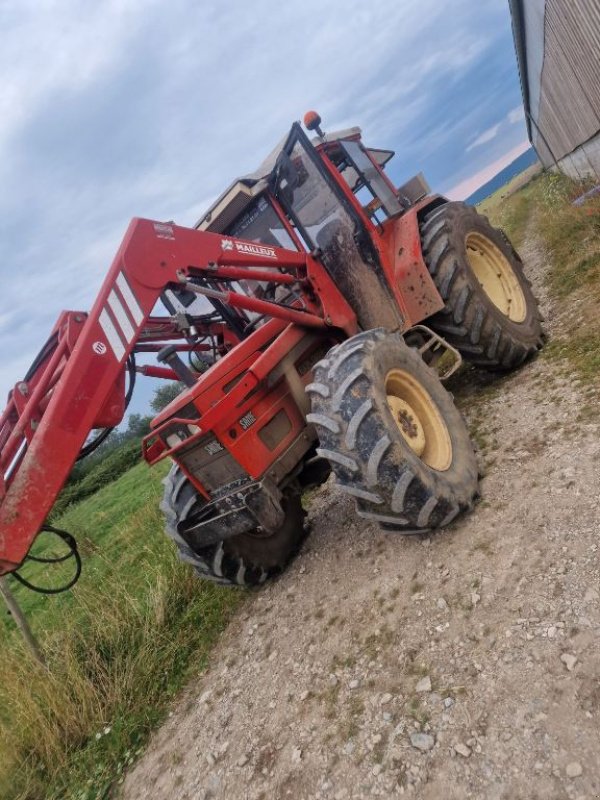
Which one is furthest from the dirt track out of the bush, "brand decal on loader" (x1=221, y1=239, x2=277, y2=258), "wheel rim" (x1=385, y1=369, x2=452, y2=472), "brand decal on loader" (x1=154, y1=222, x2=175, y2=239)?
the bush

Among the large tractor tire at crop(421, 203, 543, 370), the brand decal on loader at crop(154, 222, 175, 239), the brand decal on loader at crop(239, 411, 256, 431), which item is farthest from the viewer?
the large tractor tire at crop(421, 203, 543, 370)

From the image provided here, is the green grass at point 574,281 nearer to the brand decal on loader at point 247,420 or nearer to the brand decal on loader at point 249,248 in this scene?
the brand decal on loader at point 247,420

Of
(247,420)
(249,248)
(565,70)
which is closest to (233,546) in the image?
(247,420)

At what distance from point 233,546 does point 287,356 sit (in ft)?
4.80

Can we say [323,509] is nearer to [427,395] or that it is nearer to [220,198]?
[427,395]

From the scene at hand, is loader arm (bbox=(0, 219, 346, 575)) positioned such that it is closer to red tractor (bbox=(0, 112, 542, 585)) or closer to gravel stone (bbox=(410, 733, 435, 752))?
red tractor (bbox=(0, 112, 542, 585))

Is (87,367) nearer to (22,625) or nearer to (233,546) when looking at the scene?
(233,546)

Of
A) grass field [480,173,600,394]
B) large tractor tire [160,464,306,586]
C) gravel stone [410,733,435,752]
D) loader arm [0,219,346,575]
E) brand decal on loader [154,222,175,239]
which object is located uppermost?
brand decal on loader [154,222,175,239]

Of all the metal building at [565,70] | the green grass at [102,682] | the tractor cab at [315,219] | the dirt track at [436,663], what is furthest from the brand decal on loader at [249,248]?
the metal building at [565,70]

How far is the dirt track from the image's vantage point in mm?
1893

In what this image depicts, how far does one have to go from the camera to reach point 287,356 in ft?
12.7

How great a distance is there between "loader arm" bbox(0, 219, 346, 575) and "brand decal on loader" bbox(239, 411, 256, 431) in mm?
709

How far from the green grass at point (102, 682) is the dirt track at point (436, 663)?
252mm

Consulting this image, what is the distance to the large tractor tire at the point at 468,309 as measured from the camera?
4.57 meters
